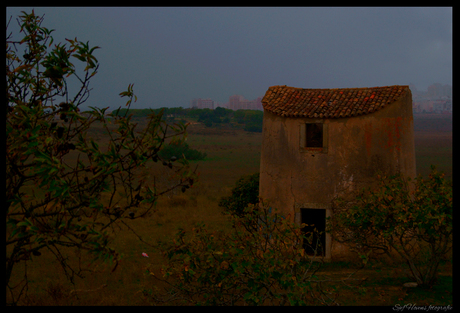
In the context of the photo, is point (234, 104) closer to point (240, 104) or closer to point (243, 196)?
point (240, 104)

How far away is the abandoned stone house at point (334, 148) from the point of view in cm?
1402

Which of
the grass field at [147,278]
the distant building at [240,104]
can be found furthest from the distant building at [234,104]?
the grass field at [147,278]

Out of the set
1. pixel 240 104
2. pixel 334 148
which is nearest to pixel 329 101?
pixel 334 148

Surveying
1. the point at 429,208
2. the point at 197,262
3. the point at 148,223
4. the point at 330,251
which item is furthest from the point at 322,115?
the point at 148,223

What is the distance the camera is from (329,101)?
14.8 meters

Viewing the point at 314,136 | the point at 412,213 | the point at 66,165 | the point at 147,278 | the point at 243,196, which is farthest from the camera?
the point at 314,136

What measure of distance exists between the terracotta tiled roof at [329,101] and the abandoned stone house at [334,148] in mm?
32

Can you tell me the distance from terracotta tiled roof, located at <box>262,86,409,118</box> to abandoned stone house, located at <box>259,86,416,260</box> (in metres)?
0.03

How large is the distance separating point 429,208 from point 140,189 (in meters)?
7.13

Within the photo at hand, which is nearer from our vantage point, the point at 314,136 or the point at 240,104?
the point at 314,136

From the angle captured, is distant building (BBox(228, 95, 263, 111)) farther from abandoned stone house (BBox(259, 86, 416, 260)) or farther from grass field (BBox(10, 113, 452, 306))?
abandoned stone house (BBox(259, 86, 416, 260))

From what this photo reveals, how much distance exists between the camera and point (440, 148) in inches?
2675

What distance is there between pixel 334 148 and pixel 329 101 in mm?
1831

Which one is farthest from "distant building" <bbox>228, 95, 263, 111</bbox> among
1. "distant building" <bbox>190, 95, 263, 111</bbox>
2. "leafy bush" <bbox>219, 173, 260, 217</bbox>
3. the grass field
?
"leafy bush" <bbox>219, 173, 260, 217</bbox>
